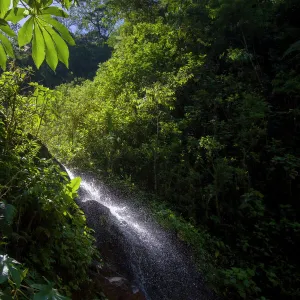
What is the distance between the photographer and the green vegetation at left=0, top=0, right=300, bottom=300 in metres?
5.82

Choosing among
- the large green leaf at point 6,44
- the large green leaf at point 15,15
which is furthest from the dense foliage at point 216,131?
the large green leaf at point 15,15

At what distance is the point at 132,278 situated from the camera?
491cm

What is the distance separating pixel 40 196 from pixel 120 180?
15.3 ft

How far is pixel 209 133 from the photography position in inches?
343

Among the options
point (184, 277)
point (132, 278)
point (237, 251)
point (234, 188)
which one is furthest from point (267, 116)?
point (132, 278)

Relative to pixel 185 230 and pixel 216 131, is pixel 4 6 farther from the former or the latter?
pixel 216 131

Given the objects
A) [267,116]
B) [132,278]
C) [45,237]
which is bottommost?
[132,278]

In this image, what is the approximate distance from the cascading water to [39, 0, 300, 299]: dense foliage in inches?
15.2

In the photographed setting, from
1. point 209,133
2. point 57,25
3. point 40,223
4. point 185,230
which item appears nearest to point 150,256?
point 185,230

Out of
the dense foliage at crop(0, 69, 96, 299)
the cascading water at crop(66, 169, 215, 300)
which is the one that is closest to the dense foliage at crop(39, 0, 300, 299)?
the cascading water at crop(66, 169, 215, 300)

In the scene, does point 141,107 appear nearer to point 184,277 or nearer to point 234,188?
point 234,188

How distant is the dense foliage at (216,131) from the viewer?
6.38 meters

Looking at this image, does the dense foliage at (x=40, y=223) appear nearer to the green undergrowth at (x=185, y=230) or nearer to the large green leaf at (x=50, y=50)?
the large green leaf at (x=50, y=50)

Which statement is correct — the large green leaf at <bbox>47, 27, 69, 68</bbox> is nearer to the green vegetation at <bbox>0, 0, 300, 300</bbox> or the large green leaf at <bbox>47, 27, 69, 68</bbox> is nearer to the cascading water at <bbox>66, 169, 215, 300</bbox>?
the green vegetation at <bbox>0, 0, 300, 300</bbox>
